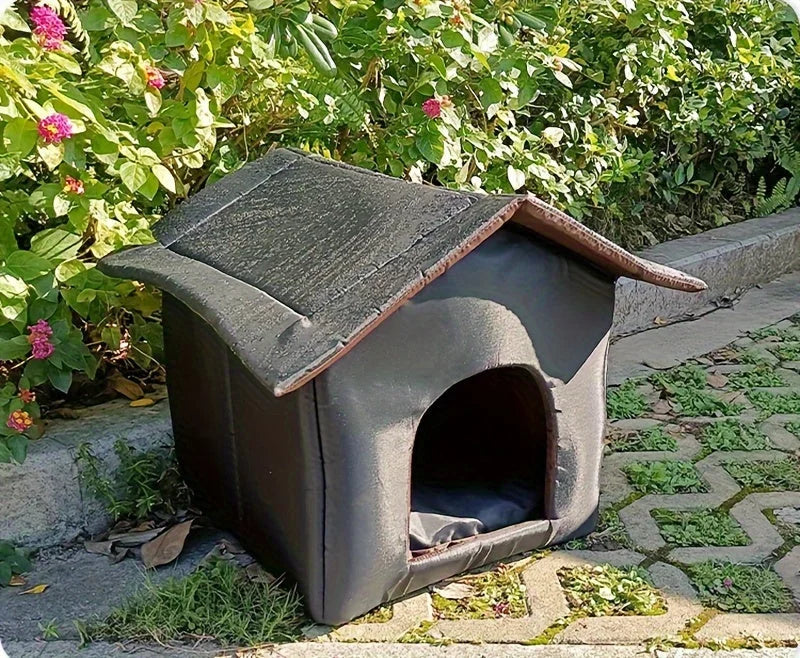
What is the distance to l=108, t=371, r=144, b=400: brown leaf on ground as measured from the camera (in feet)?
10.1

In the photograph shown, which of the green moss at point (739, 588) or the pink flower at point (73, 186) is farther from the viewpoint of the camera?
the pink flower at point (73, 186)

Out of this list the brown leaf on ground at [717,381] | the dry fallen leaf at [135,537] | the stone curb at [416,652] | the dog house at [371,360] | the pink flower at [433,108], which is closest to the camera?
the dog house at [371,360]

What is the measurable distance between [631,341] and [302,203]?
222 centimetres

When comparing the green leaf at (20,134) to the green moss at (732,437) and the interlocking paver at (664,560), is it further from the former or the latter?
the green moss at (732,437)

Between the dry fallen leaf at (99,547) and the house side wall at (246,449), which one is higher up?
the house side wall at (246,449)

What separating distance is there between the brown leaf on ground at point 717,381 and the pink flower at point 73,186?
8.08 ft

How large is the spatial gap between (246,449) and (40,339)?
24.2 inches

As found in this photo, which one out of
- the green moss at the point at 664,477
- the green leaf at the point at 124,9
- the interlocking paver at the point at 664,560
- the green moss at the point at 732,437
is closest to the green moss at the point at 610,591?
the interlocking paver at the point at 664,560

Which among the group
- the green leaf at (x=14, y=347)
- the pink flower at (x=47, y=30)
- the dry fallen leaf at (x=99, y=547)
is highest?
the pink flower at (x=47, y=30)

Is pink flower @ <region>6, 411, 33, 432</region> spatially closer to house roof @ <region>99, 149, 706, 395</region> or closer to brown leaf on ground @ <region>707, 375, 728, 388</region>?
house roof @ <region>99, 149, 706, 395</region>

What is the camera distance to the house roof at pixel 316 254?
1945 millimetres

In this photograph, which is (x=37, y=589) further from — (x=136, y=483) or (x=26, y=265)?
(x=26, y=265)

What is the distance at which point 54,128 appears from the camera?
2273mm

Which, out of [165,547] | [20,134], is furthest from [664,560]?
[20,134]
